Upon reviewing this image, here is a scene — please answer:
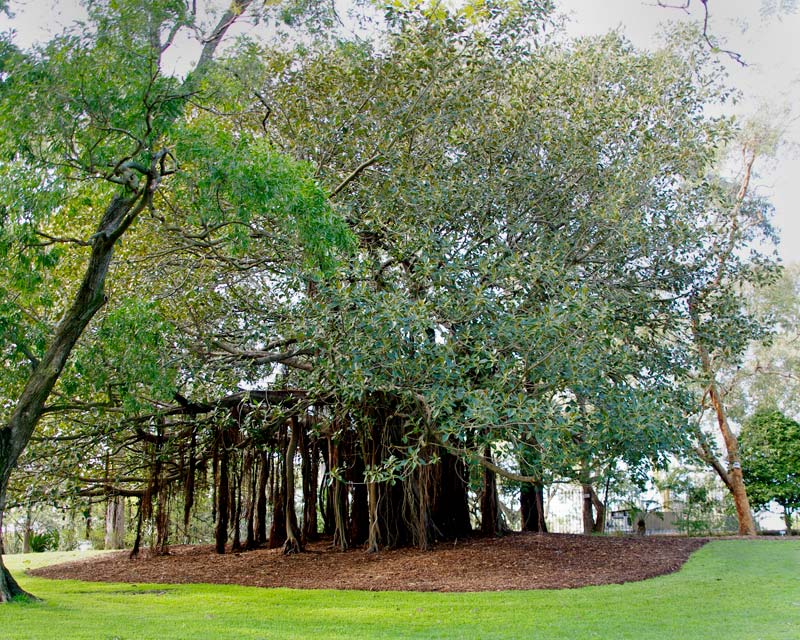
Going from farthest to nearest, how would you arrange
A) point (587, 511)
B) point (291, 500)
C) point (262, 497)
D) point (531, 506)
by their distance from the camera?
point (587, 511) < point (531, 506) < point (262, 497) < point (291, 500)

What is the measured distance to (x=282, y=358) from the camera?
31.0 feet

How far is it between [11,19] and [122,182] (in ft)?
5.54

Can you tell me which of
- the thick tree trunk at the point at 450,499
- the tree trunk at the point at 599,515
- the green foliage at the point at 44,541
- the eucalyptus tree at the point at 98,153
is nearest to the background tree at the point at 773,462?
the tree trunk at the point at 599,515

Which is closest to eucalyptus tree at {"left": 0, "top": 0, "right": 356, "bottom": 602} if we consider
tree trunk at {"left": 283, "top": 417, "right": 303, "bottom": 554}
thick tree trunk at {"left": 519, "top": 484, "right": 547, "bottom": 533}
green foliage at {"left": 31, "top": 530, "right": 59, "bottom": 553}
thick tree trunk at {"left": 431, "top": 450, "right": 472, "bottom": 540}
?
tree trunk at {"left": 283, "top": 417, "right": 303, "bottom": 554}

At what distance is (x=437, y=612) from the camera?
6.09 metres

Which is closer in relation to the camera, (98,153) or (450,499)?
(98,153)

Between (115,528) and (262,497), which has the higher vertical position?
(262,497)

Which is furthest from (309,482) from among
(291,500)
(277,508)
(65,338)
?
(65,338)

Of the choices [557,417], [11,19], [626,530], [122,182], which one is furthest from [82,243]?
[626,530]

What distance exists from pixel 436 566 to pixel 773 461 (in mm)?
9823

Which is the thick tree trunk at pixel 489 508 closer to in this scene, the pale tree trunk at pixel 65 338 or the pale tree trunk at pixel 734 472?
the pale tree trunk at pixel 734 472

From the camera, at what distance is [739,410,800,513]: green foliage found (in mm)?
15203

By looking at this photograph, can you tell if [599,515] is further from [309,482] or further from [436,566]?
[436,566]

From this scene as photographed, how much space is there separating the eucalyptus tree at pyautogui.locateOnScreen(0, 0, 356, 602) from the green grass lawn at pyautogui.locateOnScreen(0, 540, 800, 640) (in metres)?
1.41
